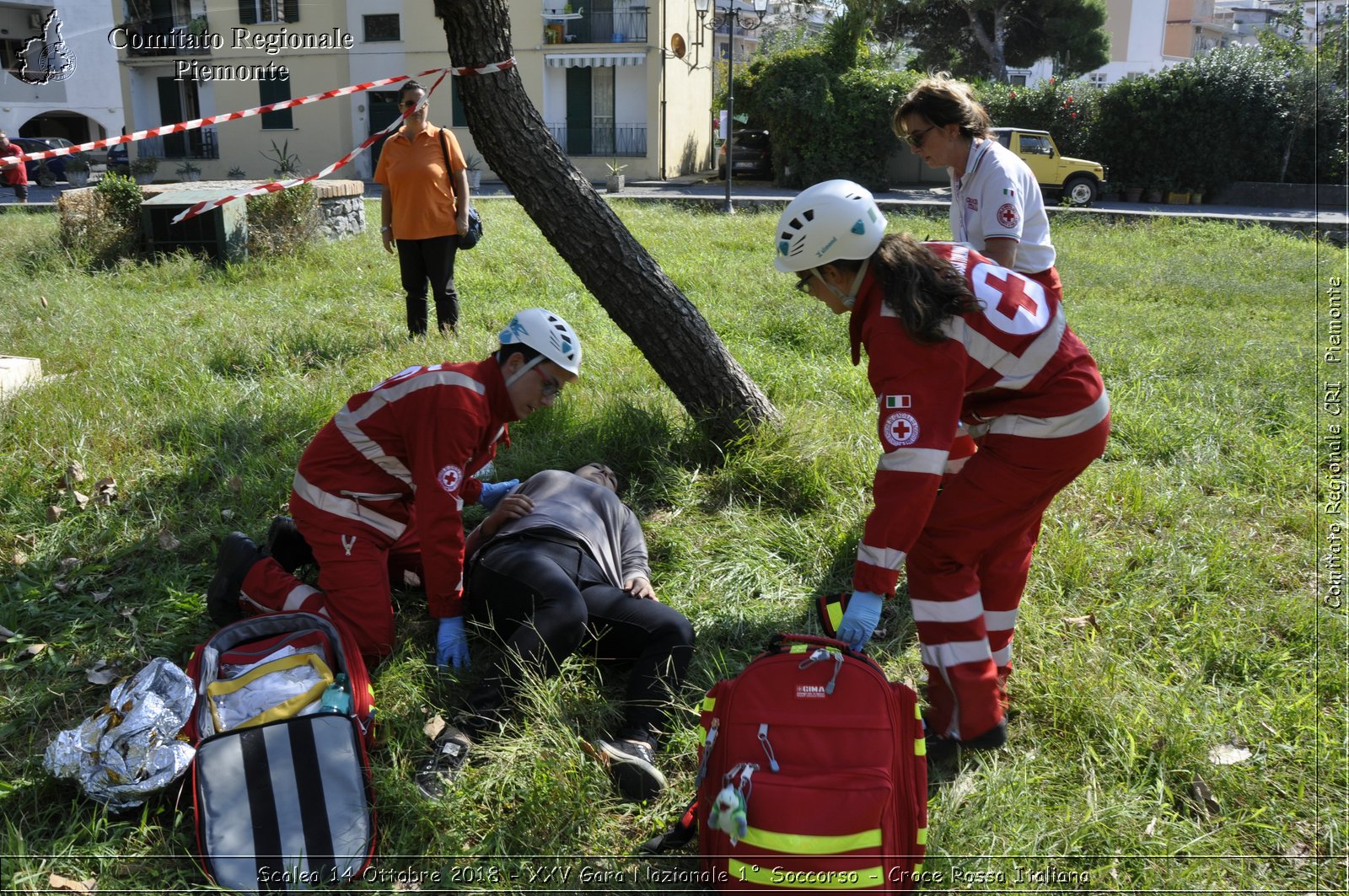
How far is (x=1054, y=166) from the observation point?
71.9 feet

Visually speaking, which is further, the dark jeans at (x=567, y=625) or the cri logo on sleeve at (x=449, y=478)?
the cri logo on sleeve at (x=449, y=478)

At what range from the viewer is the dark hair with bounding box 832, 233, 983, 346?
8.41 feet

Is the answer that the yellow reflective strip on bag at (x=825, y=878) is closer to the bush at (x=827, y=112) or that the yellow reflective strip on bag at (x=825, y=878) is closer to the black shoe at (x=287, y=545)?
the black shoe at (x=287, y=545)

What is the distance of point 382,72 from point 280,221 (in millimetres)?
20831

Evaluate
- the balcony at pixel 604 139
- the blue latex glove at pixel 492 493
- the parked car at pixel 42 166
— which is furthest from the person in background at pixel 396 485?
the parked car at pixel 42 166

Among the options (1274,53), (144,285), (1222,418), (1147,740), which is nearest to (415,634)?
(1147,740)

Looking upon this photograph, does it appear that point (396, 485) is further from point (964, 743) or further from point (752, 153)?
point (752, 153)

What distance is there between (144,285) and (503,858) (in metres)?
8.06

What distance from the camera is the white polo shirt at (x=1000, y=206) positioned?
12.1 feet

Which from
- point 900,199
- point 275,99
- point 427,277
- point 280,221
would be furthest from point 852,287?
point 275,99

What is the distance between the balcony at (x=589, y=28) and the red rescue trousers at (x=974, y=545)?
89.7 feet

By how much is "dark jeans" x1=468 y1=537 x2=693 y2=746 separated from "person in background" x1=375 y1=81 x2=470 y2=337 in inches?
154

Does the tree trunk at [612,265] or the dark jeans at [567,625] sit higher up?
the tree trunk at [612,265]

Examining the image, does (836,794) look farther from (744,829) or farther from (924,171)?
(924,171)
